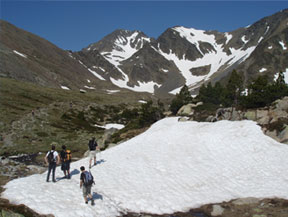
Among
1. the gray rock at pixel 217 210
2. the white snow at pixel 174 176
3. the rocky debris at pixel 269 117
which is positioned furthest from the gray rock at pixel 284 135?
A: the gray rock at pixel 217 210

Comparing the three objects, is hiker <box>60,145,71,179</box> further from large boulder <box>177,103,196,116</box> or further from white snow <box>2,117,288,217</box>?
large boulder <box>177,103,196,116</box>

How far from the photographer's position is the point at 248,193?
54.5 feet

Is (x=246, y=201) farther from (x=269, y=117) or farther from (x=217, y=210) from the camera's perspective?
(x=269, y=117)

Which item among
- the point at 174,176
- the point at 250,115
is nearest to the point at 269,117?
the point at 250,115

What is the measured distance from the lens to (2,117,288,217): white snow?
46.6 ft

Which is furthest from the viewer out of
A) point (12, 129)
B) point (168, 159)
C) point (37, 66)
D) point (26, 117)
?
point (37, 66)

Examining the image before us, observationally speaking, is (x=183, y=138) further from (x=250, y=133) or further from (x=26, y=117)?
(x=26, y=117)

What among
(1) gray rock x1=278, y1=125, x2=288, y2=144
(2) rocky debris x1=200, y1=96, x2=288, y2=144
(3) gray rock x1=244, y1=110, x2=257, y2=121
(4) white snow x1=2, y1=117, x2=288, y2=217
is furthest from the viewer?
(3) gray rock x1=244, y1=110, x2=257, y2=121

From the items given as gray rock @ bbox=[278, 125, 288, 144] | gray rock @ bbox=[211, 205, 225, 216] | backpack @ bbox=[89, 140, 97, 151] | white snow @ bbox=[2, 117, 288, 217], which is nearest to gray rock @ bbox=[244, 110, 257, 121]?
white snow @ bbox=[2, 117, 288, 217]

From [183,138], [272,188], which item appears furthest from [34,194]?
[183,138]

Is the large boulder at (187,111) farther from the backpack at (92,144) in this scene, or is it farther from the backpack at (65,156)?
the backpack at (65,156)

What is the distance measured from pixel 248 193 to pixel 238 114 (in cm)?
1687

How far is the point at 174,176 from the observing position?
19.5 metres

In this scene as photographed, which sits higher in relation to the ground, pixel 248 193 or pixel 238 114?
pixel 238 114
